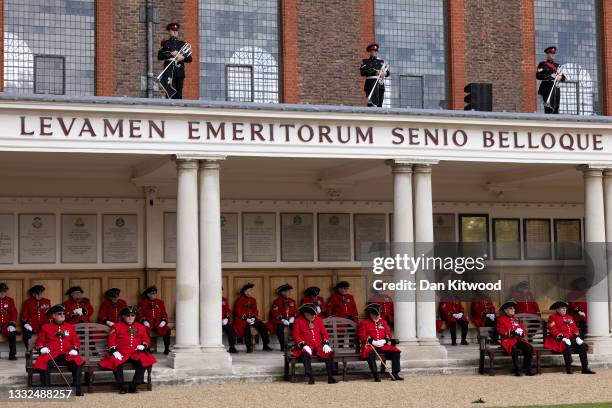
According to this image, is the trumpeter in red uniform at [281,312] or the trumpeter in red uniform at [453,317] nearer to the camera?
the trumpeter in red uniform at [281,312]

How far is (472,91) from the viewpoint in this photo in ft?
74.5

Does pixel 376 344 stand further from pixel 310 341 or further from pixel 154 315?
pixel 154 315

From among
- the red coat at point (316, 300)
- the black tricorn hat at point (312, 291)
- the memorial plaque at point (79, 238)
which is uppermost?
the memorial plaque at point (79, 238)

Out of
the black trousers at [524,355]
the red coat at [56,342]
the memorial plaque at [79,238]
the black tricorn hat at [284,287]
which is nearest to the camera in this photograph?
the red coat at [56,342]

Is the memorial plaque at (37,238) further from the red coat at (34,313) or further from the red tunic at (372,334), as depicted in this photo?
the red tunic at (372,334)

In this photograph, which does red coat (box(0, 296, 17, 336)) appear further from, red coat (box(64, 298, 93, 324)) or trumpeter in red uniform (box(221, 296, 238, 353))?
trumpeter in red uniform (box(221, 296, 238, 353))

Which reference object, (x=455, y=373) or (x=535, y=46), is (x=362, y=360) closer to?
(x=455, y=373)

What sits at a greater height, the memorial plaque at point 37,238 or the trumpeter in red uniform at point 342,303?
the memorial plaque at point 37,238

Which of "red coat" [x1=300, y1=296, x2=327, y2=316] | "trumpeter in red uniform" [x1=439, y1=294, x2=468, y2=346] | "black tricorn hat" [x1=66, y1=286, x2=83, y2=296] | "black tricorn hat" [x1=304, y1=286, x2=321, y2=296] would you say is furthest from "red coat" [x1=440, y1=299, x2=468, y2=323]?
"black tricorn hat" [x1=66, y1=286, x2=83, y2=296]

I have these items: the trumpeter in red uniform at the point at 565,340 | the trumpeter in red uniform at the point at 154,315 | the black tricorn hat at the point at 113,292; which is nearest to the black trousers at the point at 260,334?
the trumpeter in red uniform at the point at 154,315

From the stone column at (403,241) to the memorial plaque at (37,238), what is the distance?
730cm

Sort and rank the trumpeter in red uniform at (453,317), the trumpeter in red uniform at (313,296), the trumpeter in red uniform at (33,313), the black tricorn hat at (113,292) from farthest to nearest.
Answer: the trumpeter in red uniform at (453,317)
the trumpeter in red uniform at (313,296)
the black tricorn hat at (113,292)
the trumpeter in red uniform at (33,313)

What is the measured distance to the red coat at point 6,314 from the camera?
2094 cm

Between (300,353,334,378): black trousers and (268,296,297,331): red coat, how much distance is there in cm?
411
